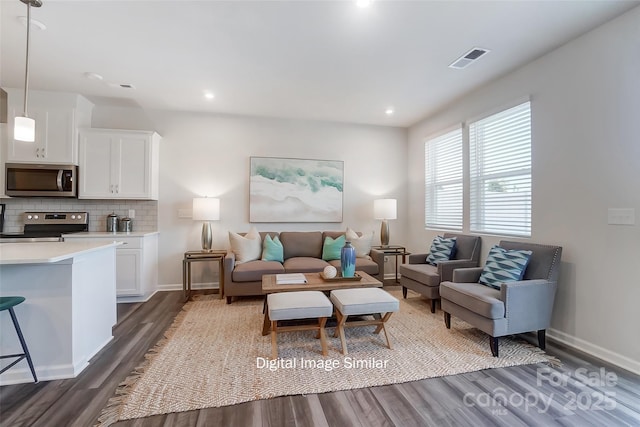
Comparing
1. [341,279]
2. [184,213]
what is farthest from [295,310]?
[184,213]

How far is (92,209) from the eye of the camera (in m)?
3.99

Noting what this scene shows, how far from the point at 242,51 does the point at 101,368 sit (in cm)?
295

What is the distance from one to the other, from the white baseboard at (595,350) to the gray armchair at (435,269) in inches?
39.5

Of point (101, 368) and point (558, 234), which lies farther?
point (558, 234)

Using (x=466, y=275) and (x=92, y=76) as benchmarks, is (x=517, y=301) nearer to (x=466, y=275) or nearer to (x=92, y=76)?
(x=466, y=275)

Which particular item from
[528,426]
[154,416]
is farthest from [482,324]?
[154,416]

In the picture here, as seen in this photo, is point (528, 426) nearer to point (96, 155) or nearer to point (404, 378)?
point (404, 378)

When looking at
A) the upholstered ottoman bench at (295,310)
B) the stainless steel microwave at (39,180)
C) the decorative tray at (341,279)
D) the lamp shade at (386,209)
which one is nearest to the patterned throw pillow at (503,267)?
the decorative tray at (341,279)

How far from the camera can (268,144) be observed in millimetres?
4523

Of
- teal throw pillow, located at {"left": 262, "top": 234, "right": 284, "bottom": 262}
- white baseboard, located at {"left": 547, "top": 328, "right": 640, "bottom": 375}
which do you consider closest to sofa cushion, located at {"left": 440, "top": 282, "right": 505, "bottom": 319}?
white baseboard, located at {"left": 547, "top": 328, "right": 640, "bottom": 375}

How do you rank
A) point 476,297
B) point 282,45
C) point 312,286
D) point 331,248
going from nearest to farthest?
1. point 476,297
2. point 282,45
3. point 312,286
4. point 331,248

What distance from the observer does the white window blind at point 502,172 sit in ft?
9.66

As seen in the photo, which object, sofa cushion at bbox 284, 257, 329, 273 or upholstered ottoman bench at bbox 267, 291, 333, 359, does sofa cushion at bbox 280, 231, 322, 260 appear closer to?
sofa cushion at bbox 284, 257, 329, 273

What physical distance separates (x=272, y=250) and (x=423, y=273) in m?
2.07
